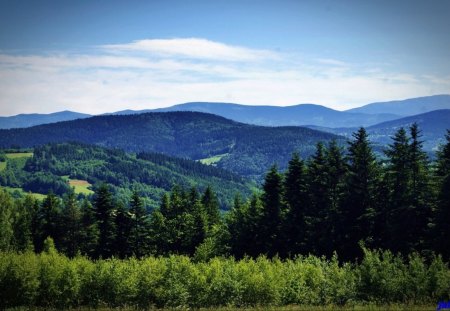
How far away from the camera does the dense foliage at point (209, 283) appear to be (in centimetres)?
3241

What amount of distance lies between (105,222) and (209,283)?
3468cm

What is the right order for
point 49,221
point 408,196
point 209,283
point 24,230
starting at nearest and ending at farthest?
1. point 209,283
2. point 408,196
3. point 49,221
4. point 24,230

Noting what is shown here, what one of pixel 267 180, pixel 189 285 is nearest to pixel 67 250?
pixel 267 180

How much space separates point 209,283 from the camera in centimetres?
3556

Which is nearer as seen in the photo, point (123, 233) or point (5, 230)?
point (123, 233)

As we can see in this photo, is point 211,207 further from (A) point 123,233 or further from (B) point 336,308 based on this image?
(B) point 336,308

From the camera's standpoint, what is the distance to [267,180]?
5847cm

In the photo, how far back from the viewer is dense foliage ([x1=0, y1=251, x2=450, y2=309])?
32406 mm

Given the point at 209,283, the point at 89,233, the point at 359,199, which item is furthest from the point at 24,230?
the point at 359,199

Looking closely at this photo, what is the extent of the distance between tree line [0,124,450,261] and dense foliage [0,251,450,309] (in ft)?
26.7

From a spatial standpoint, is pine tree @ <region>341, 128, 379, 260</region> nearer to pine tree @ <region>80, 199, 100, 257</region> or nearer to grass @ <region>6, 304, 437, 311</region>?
grass @ <region>6, 304, 437, 311</region>

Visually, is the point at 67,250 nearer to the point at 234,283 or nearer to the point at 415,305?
the point at 234,283

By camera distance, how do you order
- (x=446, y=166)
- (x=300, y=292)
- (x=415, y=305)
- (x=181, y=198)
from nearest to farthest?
1. (x=415, y=305)
2. (x=300, y=292)
3. (x=446, y=166)
4. (x=181, y=198)

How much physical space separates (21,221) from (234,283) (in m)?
51.2
